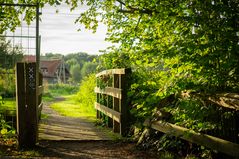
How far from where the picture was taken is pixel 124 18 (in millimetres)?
8336

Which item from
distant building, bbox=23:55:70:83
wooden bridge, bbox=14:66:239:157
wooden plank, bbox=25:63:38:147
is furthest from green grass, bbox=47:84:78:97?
wooden plank, bbox=25:63:38:147

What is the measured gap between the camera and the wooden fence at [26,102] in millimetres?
6758

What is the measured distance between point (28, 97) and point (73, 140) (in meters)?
1.58

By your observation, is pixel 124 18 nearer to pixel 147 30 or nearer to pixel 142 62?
pixel 147 30

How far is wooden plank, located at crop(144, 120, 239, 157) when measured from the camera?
4.51 metres

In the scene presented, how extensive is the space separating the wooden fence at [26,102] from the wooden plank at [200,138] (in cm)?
219

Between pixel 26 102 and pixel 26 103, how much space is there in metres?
0.02

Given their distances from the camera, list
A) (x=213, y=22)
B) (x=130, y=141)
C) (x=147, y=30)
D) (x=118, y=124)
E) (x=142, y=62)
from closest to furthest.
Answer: (x=213, y=22) < (x=142, y=62) < (x=147, y=30) < (x=130, y=141) < (x=118, y=124)

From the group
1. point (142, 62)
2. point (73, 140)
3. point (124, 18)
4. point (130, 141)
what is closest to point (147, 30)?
point (142, 62)

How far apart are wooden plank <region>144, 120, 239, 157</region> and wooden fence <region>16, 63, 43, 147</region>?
219cm

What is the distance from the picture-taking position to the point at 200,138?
5.22 meters

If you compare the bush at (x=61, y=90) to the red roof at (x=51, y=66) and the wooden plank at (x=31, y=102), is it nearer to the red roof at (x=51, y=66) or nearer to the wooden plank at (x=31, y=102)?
the red roof at (x=51, y=66)

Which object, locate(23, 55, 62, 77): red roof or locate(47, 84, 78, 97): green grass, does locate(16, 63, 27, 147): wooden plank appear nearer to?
locate(47, 84, 78, 97): green grass

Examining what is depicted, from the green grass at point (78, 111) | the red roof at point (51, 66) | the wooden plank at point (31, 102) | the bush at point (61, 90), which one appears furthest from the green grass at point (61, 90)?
the wooden plank at point (31, 102)
